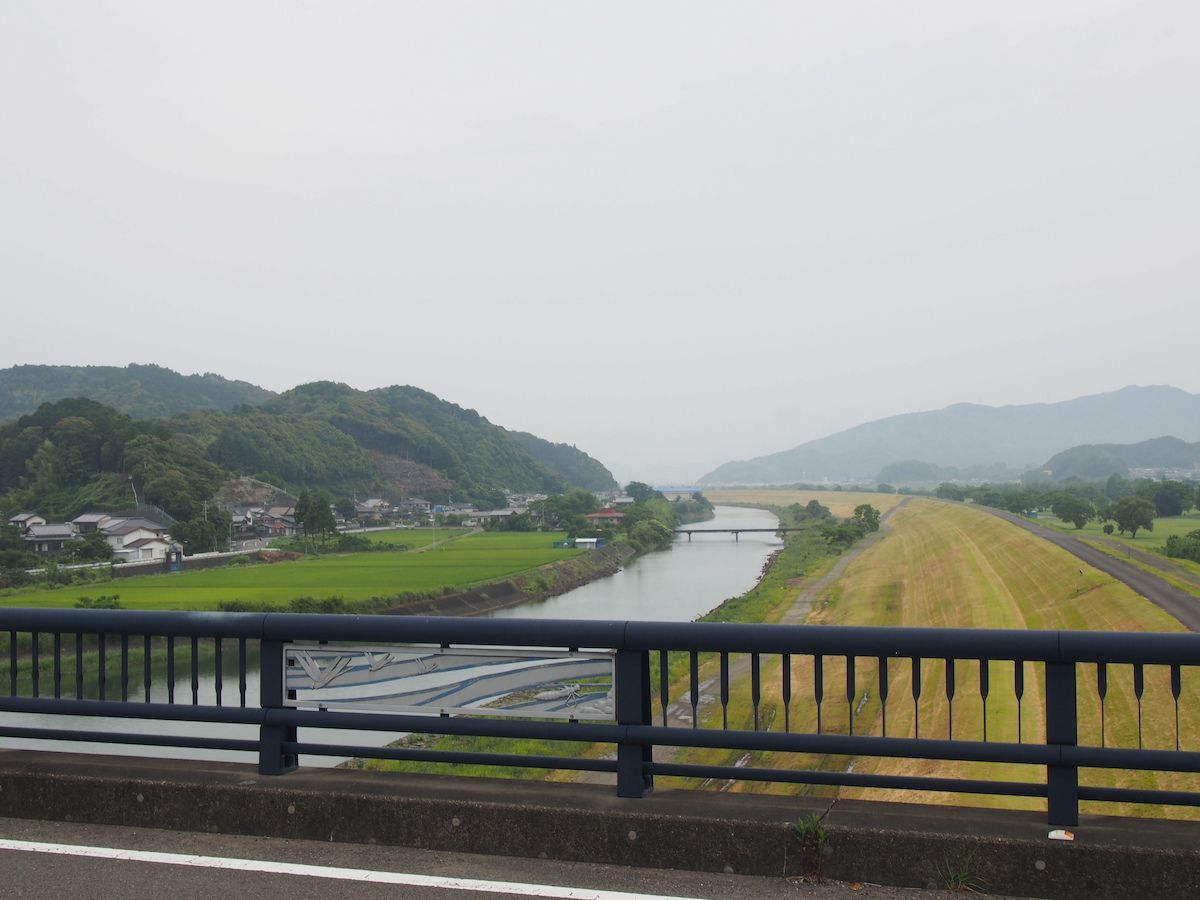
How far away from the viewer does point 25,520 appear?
98.3m

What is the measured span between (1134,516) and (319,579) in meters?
62.3

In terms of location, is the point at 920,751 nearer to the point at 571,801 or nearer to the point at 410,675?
the point at 571,801

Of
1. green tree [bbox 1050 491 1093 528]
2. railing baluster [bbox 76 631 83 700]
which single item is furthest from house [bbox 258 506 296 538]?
railing baluster [bbox 76 631 83 700]

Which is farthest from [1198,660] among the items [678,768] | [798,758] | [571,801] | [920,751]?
[798,758]

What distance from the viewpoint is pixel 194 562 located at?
90.3 metres

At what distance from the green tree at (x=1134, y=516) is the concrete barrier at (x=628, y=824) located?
8299 cm

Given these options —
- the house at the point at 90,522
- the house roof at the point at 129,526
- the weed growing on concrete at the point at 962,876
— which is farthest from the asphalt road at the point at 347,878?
the house at the point at 90,522

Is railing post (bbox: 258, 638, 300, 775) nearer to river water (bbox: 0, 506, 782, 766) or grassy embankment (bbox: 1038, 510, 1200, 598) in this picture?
river water (bbox: 0, 506, 782, 766)

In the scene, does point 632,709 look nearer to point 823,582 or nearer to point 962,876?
point 962,876

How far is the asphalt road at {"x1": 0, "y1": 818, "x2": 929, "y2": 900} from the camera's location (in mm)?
4223

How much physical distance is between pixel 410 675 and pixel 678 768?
142 cm

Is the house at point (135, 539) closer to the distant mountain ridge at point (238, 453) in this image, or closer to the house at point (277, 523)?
the distant mountain ridge at point (238, 453)

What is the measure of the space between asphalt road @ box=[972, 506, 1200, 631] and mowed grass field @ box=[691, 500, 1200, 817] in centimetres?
84

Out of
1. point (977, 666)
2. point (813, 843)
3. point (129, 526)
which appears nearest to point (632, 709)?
point (813, 843)
